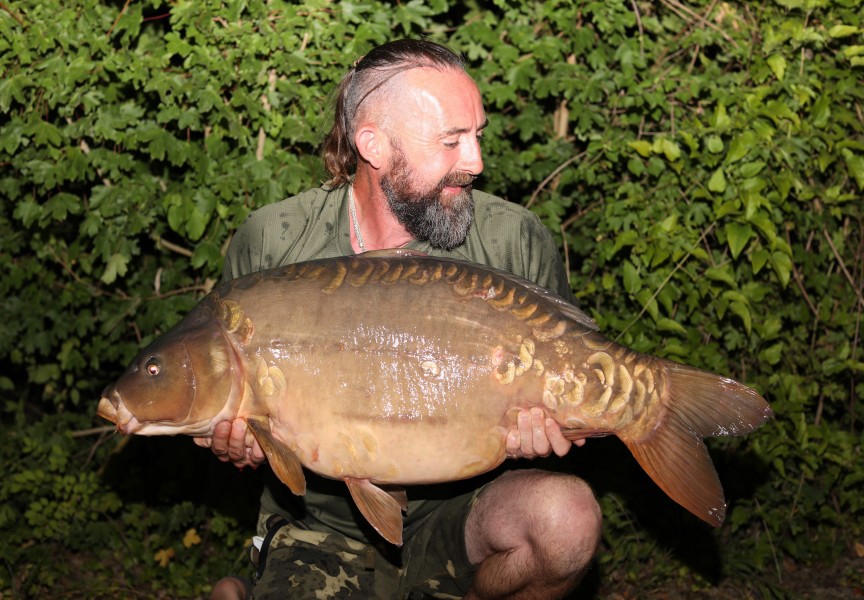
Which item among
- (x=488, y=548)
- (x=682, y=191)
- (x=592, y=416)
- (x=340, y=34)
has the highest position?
(x=340, y=34)

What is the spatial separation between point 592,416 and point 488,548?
557 mm

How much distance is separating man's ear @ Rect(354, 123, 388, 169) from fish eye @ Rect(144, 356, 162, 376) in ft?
2.68

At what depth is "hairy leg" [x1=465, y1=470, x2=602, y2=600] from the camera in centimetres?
236

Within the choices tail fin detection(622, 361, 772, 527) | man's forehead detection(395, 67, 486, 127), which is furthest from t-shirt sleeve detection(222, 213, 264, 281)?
tail fin detection(622, 361, 772, 527)

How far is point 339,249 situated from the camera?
Answer: 2.74 meters

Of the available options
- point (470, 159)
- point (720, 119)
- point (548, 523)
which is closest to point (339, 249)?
point (470, 159)

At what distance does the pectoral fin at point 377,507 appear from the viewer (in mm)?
2248

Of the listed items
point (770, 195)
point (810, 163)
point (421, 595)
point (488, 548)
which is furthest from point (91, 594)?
point (810, 163)

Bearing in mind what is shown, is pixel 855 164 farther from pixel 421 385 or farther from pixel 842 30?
pixel 421 385

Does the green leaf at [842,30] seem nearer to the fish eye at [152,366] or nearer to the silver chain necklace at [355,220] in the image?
the silver chain necklace at [355,220]

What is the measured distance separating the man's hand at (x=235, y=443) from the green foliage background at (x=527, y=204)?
128 cm

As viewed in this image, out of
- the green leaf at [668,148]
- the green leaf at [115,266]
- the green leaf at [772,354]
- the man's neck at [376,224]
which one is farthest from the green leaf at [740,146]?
the green leaf at [115,266]

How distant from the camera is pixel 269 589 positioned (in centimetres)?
269

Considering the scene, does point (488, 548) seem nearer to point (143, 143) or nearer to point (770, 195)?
point (770, 195)
